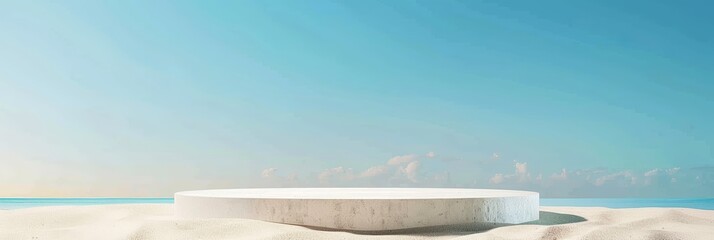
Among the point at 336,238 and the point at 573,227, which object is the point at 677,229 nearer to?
the point at 573,227

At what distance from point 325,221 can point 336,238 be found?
0.76 m

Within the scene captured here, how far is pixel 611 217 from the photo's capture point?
8.25 metres

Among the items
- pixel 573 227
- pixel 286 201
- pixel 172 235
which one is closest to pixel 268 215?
pixel 286 201

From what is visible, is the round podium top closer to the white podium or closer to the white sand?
the white podium

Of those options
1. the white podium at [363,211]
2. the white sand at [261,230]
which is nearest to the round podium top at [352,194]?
the white podium at [363,211]

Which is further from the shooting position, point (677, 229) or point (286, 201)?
point (677, 229)

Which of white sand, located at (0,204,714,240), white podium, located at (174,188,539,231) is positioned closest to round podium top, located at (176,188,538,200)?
white podium, located at (174,188,539,231)

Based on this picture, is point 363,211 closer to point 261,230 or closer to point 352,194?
point 261,230

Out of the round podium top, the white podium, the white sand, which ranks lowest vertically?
the white sand

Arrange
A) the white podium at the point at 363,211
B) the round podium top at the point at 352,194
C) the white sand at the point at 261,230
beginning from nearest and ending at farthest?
the white sand at the point at 261,230, the white podium at the point at 363,211, the round podium top at the point at 352,194

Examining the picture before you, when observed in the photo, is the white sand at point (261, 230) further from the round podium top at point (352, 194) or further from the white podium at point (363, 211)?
the round podium top at point (352, 194)

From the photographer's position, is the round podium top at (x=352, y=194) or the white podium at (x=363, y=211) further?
the round podium top at (x=352, y=194)

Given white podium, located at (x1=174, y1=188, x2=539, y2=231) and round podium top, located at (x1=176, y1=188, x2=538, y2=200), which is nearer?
white podium, located at (x1=174, y1=188, x2=539, y2=231)

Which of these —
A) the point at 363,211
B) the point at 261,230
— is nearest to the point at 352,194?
the point at 363,211
